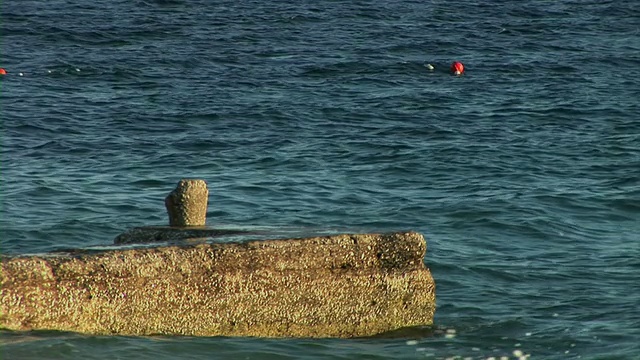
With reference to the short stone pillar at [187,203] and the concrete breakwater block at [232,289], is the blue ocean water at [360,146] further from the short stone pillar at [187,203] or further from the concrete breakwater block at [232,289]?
the short stone pillar at [187,203]

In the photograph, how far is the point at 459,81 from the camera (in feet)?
76.3

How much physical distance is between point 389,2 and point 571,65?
9.26 m

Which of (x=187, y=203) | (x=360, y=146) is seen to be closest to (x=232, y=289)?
(x=187, y=203)

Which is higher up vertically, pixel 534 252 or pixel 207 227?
pixel 207 227

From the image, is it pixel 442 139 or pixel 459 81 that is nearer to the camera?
pixel 442 139

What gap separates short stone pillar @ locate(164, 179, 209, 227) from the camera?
337 inches

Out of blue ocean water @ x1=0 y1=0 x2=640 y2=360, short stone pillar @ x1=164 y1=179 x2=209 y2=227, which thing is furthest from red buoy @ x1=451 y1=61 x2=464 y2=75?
short stone pillar @ x1=164 y1=179 x2=209 y2=227

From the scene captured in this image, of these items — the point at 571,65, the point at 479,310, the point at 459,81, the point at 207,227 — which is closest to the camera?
the point at 207,227

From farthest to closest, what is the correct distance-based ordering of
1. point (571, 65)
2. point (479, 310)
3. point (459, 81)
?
point (571, 65), point (459, 81), point (479, 310)

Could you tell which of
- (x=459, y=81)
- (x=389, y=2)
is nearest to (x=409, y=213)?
(x=459, y=81)

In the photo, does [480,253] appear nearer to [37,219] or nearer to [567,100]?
[37,219]

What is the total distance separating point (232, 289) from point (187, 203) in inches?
45.2

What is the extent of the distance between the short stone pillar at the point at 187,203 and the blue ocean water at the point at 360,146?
393mm

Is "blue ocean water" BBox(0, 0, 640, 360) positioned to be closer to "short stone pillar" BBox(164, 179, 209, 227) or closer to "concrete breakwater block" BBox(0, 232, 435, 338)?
"concrete breakwater block" BBox(0, 232, 435, 338)
